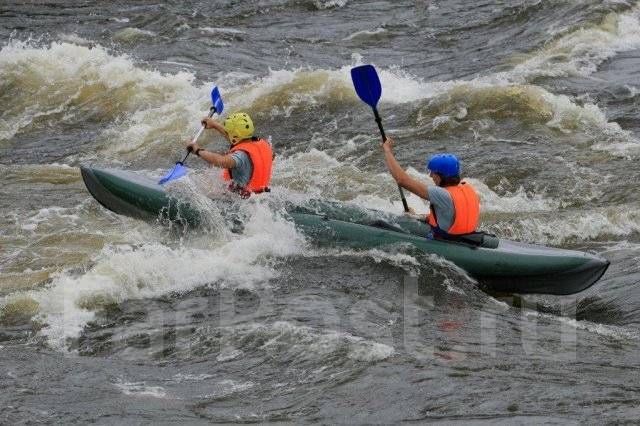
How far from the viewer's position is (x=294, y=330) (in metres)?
6.54

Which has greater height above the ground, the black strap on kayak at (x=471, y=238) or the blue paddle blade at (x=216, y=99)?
the blue paddle blade at (x=216, y=99)

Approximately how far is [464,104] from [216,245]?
5.22 meters

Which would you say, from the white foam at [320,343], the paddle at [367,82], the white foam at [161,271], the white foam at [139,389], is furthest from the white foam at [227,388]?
the paddle at [367,82]

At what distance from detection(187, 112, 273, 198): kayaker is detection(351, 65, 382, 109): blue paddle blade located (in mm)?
1051

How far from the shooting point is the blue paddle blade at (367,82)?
903 centimetres

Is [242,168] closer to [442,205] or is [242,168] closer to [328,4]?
[442,205]

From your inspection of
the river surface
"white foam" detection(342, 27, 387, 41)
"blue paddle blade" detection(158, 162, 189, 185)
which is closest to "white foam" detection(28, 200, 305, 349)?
the river surface

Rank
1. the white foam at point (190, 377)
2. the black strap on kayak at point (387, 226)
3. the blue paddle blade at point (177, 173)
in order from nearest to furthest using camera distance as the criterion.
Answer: the white foam at point (190, 377) → the black strap on kayak at point (387, 226) → the blue paddle blade at point (177, 173)

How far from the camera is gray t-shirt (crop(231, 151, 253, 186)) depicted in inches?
339

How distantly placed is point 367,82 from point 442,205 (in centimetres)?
181

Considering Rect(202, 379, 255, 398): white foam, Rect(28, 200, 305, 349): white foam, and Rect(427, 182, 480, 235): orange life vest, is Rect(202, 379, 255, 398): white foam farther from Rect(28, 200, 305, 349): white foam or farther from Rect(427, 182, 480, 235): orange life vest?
Rect(427, 182, 480, 235): orange life vest

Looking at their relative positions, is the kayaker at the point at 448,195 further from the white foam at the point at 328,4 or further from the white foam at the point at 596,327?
the white foam at the point at 328,4

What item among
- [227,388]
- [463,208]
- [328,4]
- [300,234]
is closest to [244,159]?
[300,234]

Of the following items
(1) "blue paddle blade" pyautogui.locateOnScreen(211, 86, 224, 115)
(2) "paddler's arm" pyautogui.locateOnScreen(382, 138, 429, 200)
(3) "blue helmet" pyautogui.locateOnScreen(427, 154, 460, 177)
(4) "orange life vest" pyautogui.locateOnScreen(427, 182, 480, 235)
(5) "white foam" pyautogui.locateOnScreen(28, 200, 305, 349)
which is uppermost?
(1) "blue paddle blade" pyautogui.locateOnScreen(211, 86, 224, 115)
